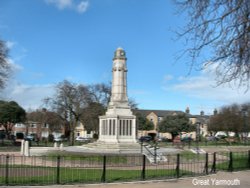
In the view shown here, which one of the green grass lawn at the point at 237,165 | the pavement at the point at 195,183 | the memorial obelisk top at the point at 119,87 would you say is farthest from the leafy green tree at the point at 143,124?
the pavement at the point at 195,183

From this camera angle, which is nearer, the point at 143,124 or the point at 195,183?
the point at 195,183

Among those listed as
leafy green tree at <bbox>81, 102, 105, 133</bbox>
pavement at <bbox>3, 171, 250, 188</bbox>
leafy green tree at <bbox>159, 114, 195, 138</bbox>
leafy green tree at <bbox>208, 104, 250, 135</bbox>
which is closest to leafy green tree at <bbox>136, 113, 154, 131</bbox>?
leafy green tree at <bbox>159, 114, 195, 138</bbox>

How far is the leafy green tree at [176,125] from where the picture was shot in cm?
7431

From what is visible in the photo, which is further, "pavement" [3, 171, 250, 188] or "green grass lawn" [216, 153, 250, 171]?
"green grass lawn" [216, 153, 250, 171]

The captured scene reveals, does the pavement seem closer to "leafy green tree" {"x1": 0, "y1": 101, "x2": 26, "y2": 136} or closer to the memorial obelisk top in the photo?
the memorial obelisk top

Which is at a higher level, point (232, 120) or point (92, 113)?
point (92, 113)

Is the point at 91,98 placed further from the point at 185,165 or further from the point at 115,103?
the point at 185,165

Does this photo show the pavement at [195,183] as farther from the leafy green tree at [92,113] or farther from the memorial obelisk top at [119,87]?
the leafy green tree at [92,113]

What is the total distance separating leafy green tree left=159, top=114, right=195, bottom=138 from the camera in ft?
244

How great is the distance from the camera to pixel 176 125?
74688mm

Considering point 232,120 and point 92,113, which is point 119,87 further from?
point 232,120

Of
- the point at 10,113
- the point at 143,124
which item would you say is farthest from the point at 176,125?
the point at 10,113

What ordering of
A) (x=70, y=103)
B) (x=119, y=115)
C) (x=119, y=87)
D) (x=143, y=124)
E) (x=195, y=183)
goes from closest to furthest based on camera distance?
(x=195, y=183) → (x=119, y=115) → (x=119, y=87) → (x=70, y=103) → (x=143, y=124)

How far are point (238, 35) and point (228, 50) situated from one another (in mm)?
564
